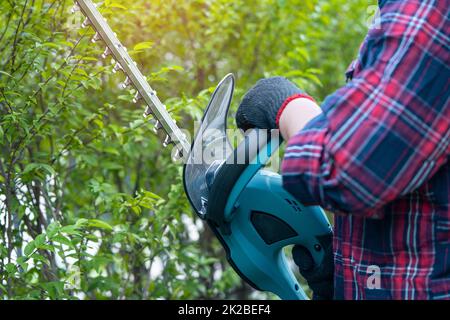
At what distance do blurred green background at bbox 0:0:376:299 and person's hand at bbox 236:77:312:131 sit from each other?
2.61ft

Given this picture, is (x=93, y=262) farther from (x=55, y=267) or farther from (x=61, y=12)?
(x=61, y=12)

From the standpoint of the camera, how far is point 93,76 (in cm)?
227

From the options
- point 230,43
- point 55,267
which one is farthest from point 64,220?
point 230,43

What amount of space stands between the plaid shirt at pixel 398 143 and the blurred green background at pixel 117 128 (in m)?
1.04

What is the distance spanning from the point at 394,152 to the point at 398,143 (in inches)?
0.7

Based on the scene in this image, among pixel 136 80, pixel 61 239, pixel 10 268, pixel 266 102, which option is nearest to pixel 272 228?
pixel 266 102

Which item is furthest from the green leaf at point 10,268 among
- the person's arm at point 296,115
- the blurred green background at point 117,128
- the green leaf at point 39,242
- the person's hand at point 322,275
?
the person's arm at point 296,115

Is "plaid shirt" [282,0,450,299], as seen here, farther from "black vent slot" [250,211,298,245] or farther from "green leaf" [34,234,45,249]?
"green leaf" [34,234,45,249]

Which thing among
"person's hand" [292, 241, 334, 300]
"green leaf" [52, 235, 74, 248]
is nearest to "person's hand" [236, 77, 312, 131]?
"person's hand" [292, 241, 334, 300]

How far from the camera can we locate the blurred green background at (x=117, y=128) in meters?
2.29

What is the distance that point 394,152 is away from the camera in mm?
1158

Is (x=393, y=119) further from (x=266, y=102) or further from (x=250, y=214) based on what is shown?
(x=250, y=214)
